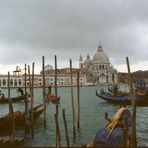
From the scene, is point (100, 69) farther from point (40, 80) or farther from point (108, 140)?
point (108, 140)

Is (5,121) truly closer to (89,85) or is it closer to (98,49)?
(89,85)

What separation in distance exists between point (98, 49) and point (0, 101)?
3243 inches

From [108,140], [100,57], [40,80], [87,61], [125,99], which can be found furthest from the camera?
[87,61]

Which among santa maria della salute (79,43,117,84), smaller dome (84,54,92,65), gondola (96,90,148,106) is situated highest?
smaller dome (84,54,92,65)

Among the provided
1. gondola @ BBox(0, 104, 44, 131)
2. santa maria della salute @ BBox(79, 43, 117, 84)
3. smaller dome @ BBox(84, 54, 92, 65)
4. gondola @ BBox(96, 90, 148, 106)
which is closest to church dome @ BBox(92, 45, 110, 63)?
santa maria della salute @ BBox(79, 43, 117, 84)

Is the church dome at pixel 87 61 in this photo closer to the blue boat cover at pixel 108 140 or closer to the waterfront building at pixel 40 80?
the waterfront building at pixel 40 80

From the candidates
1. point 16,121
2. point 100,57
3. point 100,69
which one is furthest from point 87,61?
point 16,121

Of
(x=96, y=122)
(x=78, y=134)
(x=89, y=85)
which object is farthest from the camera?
(x=89, y=85)

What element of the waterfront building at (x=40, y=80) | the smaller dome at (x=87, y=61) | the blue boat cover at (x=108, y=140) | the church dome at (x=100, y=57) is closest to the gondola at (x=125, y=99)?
the blue boat cover at (x=108, y=140)

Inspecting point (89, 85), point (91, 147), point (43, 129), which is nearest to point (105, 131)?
point (91, 147)

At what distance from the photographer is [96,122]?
556 inches

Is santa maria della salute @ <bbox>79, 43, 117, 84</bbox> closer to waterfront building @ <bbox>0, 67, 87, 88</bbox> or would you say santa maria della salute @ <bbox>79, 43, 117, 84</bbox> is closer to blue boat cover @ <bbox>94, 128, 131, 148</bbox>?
waterfront building @ <bbox>0, 67, 87, 88</bbox>

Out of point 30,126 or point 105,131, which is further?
point 30,126

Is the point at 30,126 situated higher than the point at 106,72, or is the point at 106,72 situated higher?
the point at 106,72
